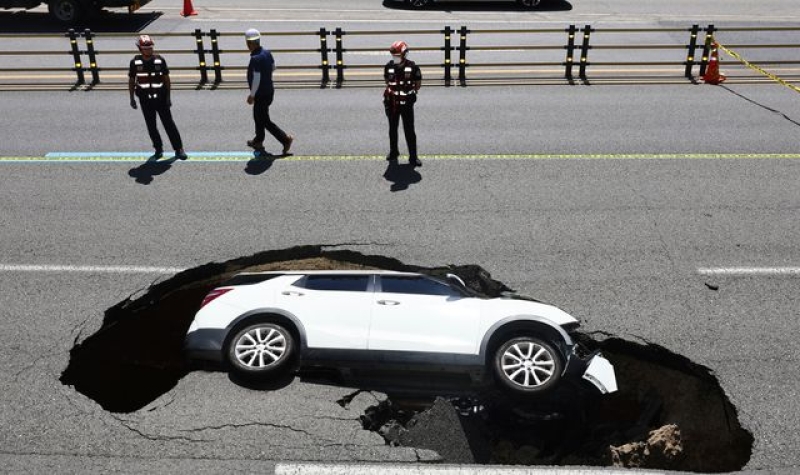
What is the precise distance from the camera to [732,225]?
1025 cm

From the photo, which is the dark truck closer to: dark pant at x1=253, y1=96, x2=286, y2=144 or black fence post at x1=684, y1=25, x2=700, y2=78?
dark pant at x1=253, y1=96, x2=286, y2=144

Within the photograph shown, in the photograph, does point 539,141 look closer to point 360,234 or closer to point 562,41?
point 360,234

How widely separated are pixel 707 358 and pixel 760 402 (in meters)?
0.73

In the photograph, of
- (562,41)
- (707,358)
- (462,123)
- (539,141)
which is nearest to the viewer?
(707,358)

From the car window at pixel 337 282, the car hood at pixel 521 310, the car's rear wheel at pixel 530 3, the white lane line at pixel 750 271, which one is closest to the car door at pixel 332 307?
the car window at pixel 337 282

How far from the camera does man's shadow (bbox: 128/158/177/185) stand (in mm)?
11977

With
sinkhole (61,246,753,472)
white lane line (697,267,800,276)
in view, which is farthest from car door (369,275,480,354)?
white lane line (697,267,800,276)

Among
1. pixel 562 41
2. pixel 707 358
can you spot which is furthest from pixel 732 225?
pixel 562 41

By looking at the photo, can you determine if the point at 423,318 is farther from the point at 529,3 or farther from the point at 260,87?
the point at 529,3

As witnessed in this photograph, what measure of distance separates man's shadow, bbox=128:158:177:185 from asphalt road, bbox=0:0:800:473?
0.37ft

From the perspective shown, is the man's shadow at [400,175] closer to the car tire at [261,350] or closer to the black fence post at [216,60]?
the car tire at [261,350]

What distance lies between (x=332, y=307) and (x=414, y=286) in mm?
808

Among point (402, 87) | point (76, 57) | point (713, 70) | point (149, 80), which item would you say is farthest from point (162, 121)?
point (713, 70)

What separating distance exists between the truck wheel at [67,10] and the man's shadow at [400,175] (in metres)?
14.6
